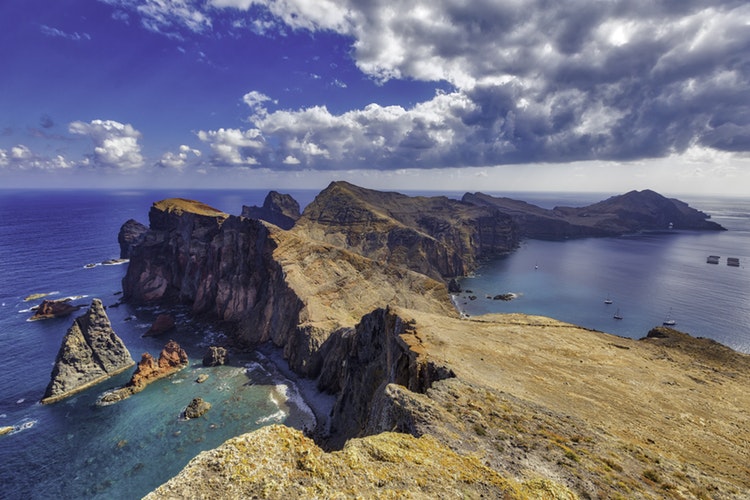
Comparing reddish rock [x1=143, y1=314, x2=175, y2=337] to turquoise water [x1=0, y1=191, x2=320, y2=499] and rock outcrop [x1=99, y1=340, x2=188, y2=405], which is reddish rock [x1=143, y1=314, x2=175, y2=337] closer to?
turquoise water [x1=0, y1=191, x2=320, y2=499]

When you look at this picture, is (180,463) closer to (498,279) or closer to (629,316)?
(629,316)

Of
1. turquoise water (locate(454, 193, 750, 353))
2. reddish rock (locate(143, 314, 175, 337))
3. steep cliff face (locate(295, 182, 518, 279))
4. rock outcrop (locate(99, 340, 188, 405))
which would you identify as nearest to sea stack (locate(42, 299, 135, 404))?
rock outcrop (locate(99, 340, 188, 405))

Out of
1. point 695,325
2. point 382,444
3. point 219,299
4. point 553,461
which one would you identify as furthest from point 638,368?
point 219,299

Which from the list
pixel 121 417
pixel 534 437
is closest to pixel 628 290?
pixel 534 437

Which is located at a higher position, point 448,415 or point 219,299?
point 448,415

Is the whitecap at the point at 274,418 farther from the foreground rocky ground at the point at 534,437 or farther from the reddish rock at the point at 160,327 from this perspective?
the reddish rock at the point at 160,327

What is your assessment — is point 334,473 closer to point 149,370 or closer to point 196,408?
point 196,408

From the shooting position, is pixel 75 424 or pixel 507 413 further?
pixel 75 424
